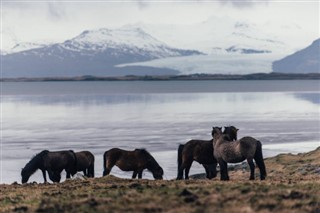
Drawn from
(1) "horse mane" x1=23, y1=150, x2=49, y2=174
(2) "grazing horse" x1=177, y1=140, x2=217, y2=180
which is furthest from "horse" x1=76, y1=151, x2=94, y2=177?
(2) "grazing horse" x1=177, y1=140, x2=217, y2=180

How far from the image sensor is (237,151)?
2648 centimetres

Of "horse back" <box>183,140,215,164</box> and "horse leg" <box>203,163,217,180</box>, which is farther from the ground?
"horse back" <box>183,140,215,164</box>

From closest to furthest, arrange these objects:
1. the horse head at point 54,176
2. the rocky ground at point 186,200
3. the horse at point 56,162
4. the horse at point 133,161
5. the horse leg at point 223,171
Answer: the rocky ground at point 186,200 → the horse leg at point 223,171 → the horse at point 133,161 → the horse head at point 54,176 → the horse at point 56,162

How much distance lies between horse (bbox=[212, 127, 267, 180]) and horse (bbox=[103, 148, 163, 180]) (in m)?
4.97

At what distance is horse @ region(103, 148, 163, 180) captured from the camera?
1249 inches

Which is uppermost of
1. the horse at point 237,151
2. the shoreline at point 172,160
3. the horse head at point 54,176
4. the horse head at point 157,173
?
the horse at point 237,151

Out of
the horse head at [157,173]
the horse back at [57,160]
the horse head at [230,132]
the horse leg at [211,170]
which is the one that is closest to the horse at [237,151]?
the horse head at [230,132]

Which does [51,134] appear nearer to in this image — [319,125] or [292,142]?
[292,142]

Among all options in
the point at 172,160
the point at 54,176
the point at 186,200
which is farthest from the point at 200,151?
the point at 172,160

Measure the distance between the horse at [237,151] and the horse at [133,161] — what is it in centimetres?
497

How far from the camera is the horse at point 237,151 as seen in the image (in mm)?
26391

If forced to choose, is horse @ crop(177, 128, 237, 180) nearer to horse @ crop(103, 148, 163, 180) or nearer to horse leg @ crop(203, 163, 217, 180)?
horse leg @ crop(203, 163, 217, 180)

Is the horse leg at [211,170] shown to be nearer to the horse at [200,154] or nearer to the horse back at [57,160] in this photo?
the horse at [200,154]

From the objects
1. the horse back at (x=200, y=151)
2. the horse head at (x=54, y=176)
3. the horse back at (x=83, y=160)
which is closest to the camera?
the horse back at (x=200, y=151)
